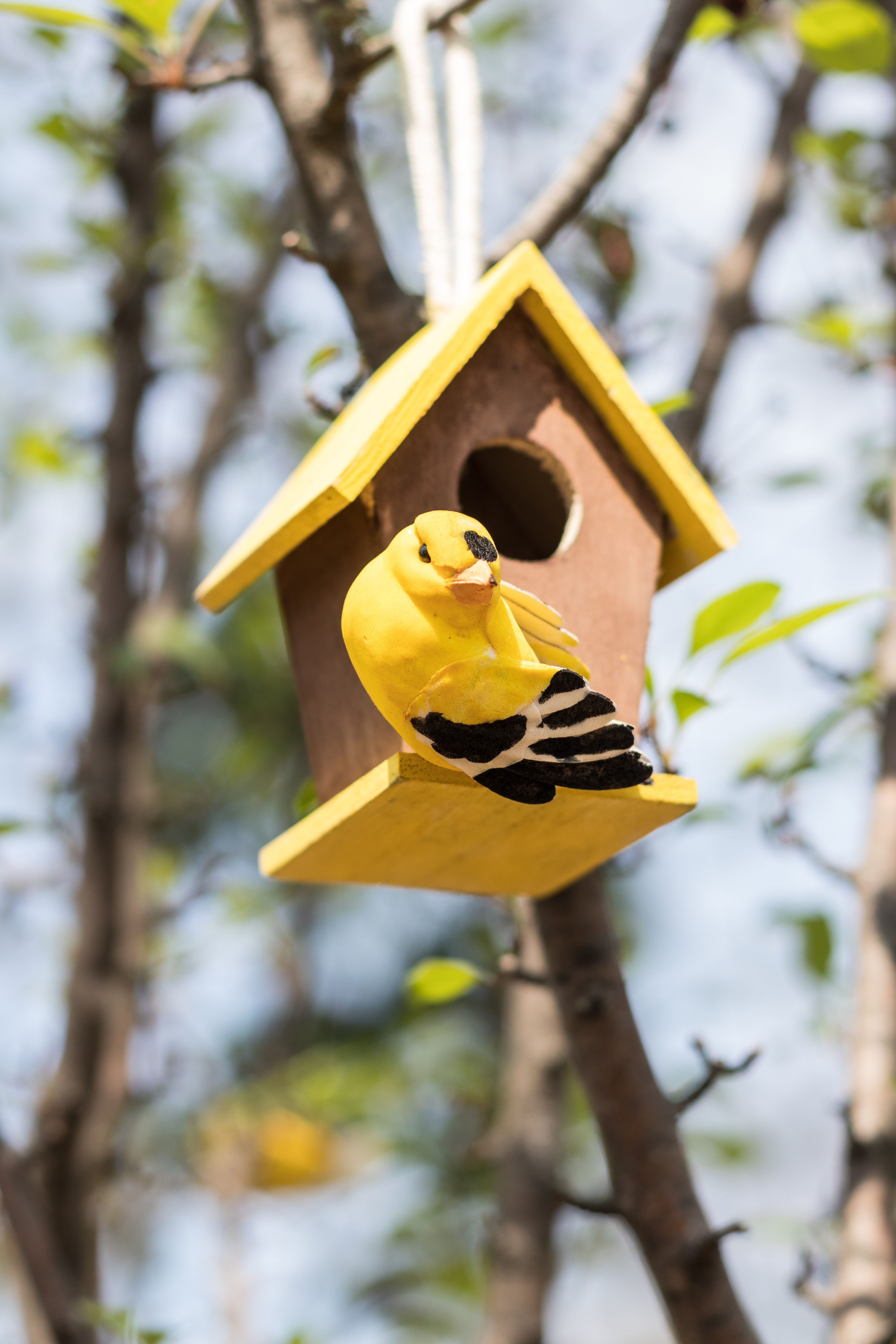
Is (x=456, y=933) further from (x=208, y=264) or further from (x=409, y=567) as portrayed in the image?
(x=409, y=567)

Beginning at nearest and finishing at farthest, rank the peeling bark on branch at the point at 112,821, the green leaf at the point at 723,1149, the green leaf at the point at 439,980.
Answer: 1. the green leaf at the point at 439,980
2. the peeling bark on branch at the point at 112,821
3. the green leaf at the point at 723,1149

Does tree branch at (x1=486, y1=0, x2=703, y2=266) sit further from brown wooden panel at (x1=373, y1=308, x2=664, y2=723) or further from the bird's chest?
the bird's chest

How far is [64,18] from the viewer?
1.53 m

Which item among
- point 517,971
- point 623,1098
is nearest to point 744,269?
point 517,971

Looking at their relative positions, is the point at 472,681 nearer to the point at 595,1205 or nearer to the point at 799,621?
the point at 799,621

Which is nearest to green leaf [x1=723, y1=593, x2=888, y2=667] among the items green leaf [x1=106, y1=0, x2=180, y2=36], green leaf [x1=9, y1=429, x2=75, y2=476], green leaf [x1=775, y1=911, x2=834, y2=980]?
green leaf [x1=106, y1=0, x2=180, y2=36]

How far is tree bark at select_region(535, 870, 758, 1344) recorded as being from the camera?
4.62 feet

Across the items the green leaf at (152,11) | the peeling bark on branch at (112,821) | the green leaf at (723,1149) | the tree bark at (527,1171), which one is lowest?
the green leaf at (723,1149)

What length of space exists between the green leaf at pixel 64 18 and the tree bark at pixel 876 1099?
151cm

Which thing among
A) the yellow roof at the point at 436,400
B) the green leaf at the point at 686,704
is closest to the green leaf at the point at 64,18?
the yellow roof at the point at 436,400

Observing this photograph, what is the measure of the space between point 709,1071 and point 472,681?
2.20 feet

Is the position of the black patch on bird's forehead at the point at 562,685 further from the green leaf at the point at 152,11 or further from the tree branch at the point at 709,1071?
the green leaf at the point at 152,11

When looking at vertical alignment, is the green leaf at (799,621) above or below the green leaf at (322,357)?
below

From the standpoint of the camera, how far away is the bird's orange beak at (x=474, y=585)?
0.97 m
